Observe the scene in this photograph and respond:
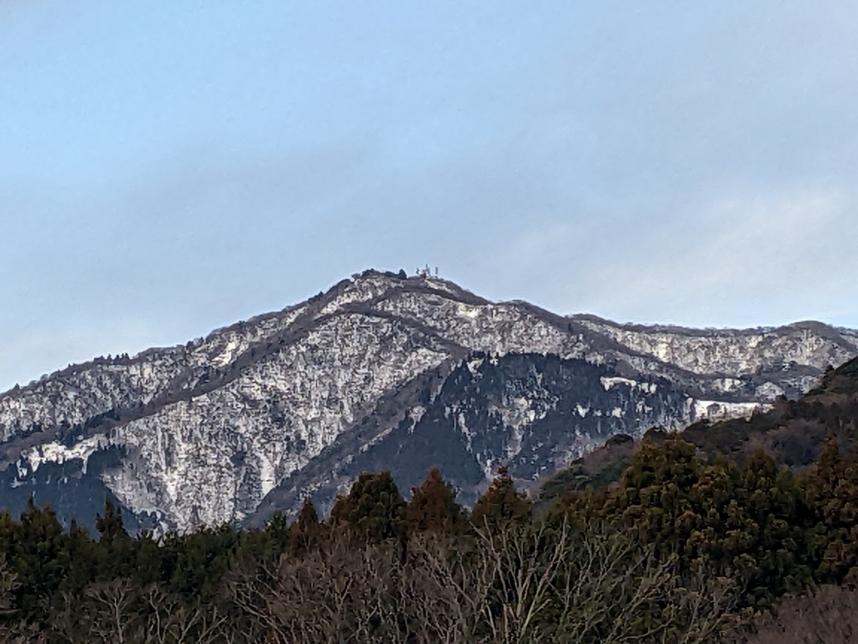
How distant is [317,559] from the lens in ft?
136

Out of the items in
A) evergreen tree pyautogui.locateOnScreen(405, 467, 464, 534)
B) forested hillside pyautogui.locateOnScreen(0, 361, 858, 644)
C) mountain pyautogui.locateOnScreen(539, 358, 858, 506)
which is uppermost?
mountain pyautogui.locateOnScreen(539, 358, 858, 506)

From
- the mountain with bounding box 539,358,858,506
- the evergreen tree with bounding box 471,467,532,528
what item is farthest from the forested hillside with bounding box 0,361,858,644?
the mountain with bounding box 539,358,858,506

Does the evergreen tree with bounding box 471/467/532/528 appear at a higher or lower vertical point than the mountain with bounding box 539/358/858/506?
lower

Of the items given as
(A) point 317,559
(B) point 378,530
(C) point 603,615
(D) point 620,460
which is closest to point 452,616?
(C) point 603,615

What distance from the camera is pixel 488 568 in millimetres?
36281

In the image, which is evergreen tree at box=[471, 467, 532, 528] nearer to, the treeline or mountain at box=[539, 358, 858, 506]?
the treeline

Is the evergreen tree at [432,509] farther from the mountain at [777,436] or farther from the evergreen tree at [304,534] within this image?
the mountain at [777,436]

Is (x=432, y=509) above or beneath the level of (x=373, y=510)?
beneath

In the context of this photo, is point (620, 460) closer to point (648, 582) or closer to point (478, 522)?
point (478, 522)

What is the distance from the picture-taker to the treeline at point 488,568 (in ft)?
116

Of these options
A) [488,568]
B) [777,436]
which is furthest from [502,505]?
[777,436]

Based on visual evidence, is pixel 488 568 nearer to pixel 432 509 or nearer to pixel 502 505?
pixel 502 505

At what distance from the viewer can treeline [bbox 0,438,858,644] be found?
116ft

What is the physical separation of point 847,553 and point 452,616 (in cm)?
1553
